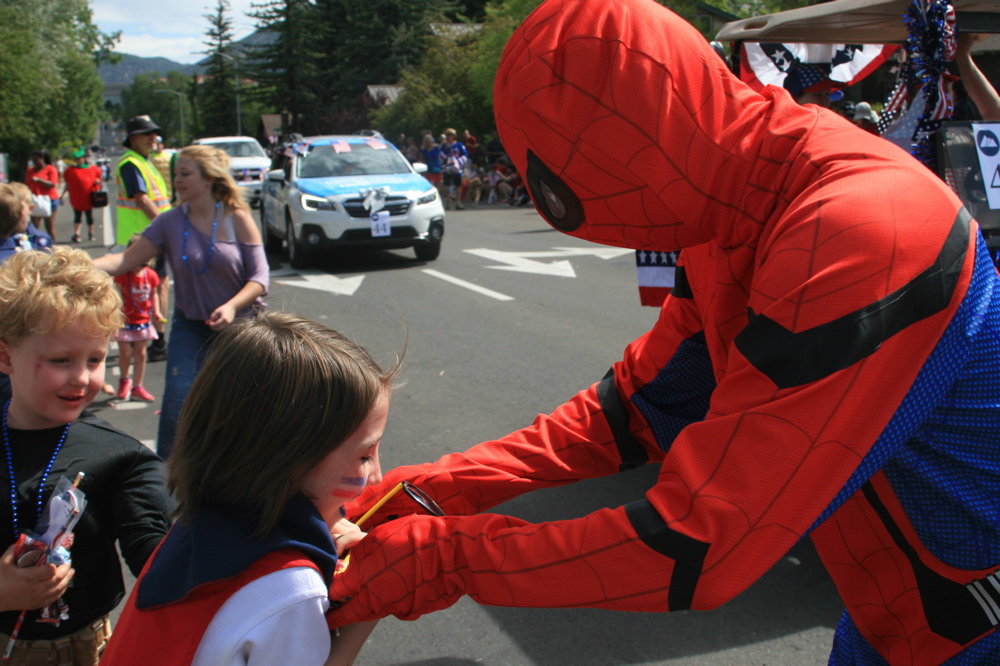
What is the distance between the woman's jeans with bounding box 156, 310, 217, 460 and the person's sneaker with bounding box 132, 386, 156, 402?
6.90 feet

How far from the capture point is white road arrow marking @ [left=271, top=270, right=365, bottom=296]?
9961 millimetres

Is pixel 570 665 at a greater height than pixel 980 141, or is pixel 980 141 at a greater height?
pixel 980 141

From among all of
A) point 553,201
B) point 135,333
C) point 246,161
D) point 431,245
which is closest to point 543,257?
point 431,245

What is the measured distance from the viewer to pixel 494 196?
69.7 feet

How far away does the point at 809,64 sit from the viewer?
5605 millimetres

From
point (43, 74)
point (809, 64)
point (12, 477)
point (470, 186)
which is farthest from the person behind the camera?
point (43, 74)

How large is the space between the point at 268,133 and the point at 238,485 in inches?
2752

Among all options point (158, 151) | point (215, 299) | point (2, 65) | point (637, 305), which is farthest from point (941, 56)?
point (2, 65)

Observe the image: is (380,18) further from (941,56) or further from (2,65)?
(941,56)

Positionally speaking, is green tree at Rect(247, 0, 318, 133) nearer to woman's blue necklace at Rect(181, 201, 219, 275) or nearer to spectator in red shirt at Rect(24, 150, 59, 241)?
spectator in red shirt at Rect(24, 150, 59, 241)

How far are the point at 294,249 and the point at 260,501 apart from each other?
34.6 ft

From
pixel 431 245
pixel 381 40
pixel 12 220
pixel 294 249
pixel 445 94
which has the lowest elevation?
pixel 294 249

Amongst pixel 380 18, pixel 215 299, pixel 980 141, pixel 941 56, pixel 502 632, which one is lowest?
pixel 502 632

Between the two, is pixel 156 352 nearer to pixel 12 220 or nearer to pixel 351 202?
pixel 12 220
